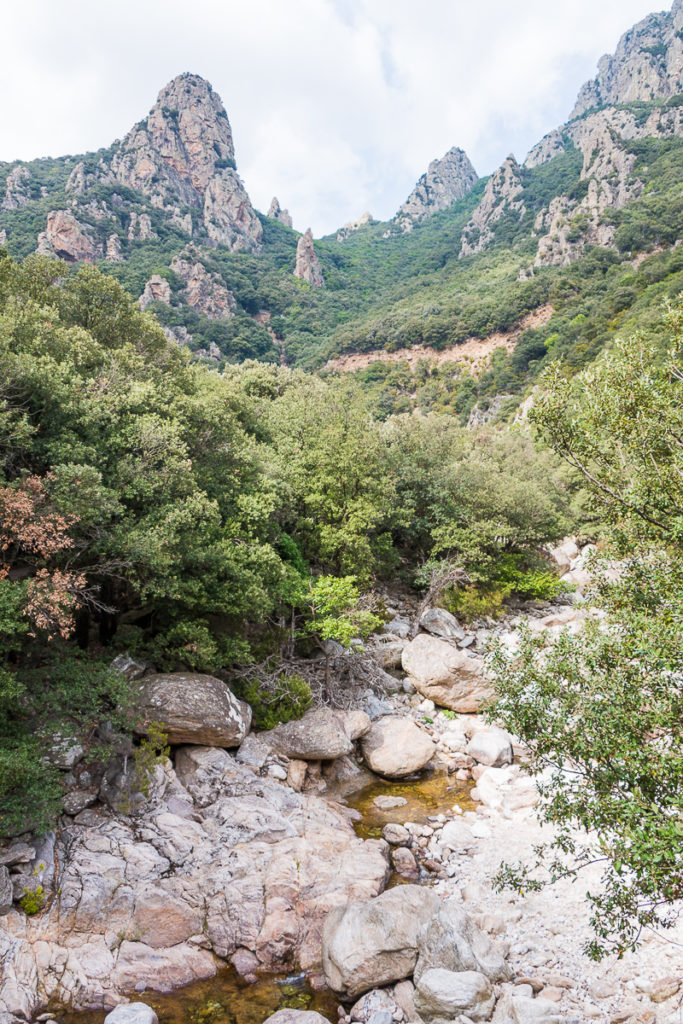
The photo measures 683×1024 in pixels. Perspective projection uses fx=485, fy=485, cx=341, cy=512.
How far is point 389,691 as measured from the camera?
20.9 metres

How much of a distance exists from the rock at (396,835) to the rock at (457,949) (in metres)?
4.10

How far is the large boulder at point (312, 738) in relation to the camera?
50.9 ft

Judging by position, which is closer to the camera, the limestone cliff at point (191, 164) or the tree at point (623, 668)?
the tree at point (623, 668)

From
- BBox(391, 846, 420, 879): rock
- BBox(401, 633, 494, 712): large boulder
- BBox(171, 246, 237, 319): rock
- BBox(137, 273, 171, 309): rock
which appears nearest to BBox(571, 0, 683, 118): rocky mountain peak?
BBox(171, 246, 237, 319): rock

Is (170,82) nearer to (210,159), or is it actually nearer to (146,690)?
(210,159)

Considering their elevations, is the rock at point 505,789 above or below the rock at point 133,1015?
below

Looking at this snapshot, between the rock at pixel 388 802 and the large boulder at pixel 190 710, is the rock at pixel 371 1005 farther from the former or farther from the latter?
the large boulder at pixel 190 710

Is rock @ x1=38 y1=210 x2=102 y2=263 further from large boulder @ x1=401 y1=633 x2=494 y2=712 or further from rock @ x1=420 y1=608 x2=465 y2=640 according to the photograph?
large boulder @ x1=401 y1=633 x2=494 y2=712

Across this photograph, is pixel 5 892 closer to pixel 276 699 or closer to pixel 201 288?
pixel 276 699

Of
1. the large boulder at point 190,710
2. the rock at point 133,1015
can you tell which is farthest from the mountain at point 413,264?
the rock at point 133,1015

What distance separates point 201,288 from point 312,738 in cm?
10922

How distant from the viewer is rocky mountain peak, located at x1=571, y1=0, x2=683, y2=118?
136500 mm

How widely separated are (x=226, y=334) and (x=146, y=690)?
98.6 meters

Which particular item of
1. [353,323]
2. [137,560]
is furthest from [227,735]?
[353,323]
